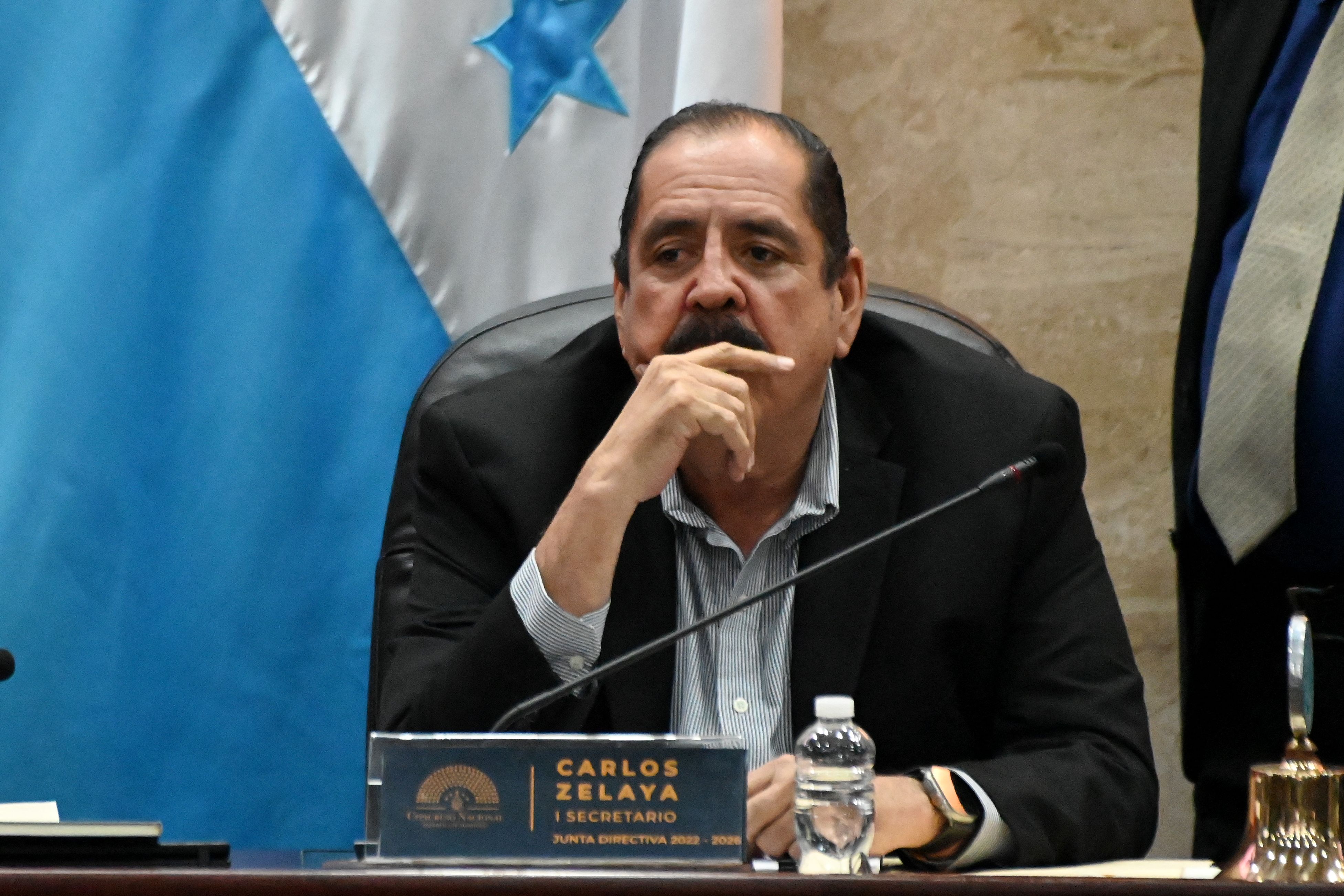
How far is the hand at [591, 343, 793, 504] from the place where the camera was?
1.85 meters

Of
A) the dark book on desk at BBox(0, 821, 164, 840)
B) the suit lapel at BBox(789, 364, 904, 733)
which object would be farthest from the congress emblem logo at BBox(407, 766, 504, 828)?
the suit lapel at BBox(789, 364, 904, 733)

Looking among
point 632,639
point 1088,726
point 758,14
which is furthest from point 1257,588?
point 758,14

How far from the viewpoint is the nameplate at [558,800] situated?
120cm

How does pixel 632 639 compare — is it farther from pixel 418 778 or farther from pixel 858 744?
pixel 418 778

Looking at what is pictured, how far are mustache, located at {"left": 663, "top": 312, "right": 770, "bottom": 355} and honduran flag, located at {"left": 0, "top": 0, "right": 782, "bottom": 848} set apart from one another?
71 cm

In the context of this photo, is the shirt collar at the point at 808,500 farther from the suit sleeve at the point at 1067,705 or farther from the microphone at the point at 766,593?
the microphone at the point at 766,593

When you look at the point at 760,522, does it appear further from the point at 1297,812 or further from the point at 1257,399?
the point at 1297,812

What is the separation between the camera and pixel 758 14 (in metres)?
2.67

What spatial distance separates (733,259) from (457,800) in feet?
→ 3.21

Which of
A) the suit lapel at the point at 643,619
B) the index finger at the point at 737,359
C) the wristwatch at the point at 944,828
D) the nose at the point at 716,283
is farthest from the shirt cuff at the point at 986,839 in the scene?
the nose at the point at 716,283

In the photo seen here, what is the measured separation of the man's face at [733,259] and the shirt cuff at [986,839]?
58 centimetres

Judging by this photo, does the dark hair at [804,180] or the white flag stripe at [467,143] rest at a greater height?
the white flag stripe at [467,143]

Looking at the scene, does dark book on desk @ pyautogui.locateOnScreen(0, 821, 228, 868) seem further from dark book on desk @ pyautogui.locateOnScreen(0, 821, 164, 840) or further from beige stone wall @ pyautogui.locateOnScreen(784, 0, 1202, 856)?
beige stone wall @ pyautogui.locateOnScreen(784, 0, 1202, 856)

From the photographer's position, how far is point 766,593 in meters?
1.55
